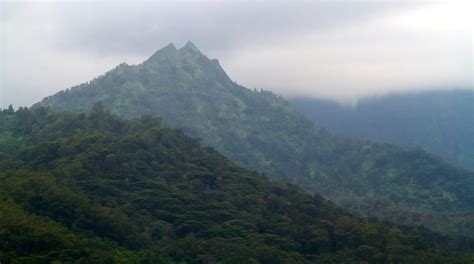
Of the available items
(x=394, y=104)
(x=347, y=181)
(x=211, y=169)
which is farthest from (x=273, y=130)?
(x=211, y=169)

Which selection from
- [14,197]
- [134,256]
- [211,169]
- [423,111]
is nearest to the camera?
[134,256]

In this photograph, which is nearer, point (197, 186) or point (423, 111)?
point (197, 186)

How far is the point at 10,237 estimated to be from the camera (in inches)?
1221

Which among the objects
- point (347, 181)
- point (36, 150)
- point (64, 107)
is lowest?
point (347, 181)

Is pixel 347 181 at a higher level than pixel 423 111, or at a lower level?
lower

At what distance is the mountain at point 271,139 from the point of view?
3824 inches

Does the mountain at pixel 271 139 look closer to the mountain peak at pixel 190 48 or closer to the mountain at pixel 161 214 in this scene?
the mountain peak at pixel 190 48

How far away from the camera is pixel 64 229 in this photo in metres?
35.0

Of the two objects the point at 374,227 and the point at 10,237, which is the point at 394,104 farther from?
the point at 10,237

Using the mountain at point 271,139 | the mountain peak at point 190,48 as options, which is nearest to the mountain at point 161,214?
the mountain at point 271,139

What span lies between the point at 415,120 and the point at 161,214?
12049 cm

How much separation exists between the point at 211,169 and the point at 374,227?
56.0 feet

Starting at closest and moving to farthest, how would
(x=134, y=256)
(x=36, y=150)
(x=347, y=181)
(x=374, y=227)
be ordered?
(x=134, y=256)
(x=374, y=227)
(x=36, y=150)
(x=347, y=181)

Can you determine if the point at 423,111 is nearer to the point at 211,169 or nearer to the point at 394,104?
the point at 394,104
